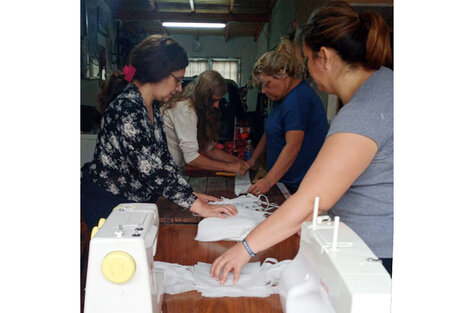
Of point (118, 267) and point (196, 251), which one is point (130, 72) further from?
point (118, 267)

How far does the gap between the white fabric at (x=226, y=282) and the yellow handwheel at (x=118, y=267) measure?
0.39 metres

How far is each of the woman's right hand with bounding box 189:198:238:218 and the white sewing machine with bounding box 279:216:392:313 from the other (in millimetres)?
685

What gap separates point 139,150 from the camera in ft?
5.34

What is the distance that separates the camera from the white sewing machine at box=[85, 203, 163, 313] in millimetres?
899

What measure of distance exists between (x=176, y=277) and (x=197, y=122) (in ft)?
5.44

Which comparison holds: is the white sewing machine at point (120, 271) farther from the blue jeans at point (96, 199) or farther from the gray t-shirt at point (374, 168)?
the blue jeans at point (96, 199)

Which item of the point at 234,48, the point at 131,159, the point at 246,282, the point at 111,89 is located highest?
the point at 234,48

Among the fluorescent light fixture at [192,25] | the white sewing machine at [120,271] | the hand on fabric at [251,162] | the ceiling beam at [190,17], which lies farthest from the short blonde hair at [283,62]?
the fluorescent light fixture at [192,25]

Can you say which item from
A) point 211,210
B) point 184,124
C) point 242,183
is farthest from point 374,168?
point 184,124

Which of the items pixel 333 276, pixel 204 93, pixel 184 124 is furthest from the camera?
pixel 204 93

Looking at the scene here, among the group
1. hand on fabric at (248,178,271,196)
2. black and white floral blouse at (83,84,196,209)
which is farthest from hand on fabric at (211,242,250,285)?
hand on fabric at (248,178,271,196)

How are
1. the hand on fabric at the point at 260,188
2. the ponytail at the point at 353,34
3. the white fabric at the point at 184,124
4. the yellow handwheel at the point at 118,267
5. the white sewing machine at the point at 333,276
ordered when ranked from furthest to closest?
the white fabric at the point at 184,124 < the hand on fabric at the point at 260,188 < the ponytail at the point at 353,34 < the yellow handwheel at the point at 118,267 < the white sewing machine at the point at 333,276

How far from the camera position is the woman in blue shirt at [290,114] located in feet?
8.12
